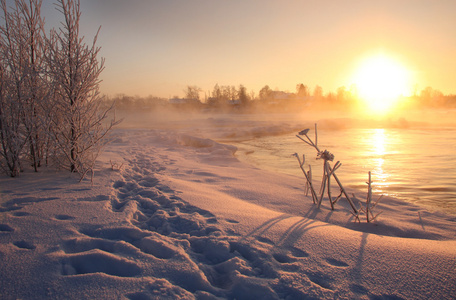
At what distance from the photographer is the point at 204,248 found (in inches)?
86.2

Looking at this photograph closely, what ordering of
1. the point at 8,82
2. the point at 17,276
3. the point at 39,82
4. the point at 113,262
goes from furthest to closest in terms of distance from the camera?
the point at 39,82, the point at 8,82, the point at 113,262, the point at 17,276

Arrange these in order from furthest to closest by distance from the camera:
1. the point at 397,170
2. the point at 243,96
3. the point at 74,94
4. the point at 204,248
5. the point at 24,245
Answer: the point at 243,96, the point at 397,170, the point at 74,94, the point at 204,248, the point at 24,245

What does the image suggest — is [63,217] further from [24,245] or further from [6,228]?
[24,245]

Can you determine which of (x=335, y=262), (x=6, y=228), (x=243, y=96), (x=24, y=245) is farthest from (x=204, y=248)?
(x=243, y=96)

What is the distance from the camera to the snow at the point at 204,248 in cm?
161

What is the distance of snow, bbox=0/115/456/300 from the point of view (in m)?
1.61

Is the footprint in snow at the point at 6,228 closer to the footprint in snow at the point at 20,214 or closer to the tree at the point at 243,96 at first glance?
the footprint in snow at the point at 20,214

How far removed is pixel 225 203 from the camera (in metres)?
3.40

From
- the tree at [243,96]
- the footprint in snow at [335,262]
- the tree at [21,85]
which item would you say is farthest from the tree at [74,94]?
the tree at [243,96]

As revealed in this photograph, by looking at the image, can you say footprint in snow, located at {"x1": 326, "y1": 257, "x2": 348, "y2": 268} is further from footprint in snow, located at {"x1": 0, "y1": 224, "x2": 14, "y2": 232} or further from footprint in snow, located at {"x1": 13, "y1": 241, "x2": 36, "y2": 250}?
footprint in snow, located at {"x1": 0, "y1": 224, "x2": 14, "y2": 232}

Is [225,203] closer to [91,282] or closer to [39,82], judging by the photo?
[91,282]

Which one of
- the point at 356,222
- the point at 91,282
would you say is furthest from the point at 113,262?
the point at 356,222

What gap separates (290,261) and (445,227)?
2.64 metres

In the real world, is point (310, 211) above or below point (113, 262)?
below
